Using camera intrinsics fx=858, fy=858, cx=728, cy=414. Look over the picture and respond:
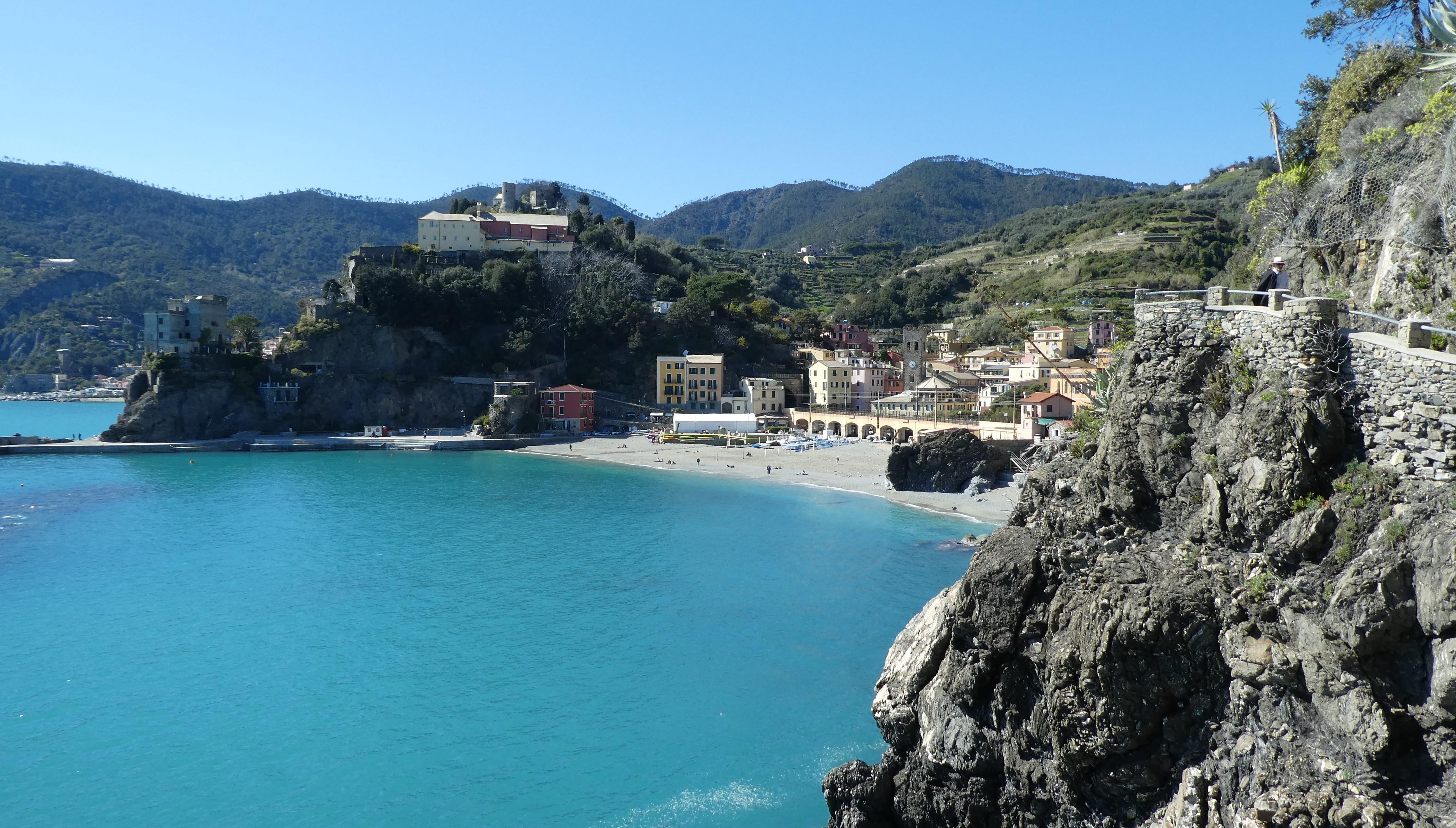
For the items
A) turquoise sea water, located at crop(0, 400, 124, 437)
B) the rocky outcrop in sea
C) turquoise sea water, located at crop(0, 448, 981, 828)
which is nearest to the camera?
turquoise sea water, located at crop(0, 448, 981, 828)

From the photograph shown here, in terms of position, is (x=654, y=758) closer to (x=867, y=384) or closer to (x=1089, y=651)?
(x=1089, y=651)

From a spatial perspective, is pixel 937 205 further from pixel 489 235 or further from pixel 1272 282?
pixel 1272 282

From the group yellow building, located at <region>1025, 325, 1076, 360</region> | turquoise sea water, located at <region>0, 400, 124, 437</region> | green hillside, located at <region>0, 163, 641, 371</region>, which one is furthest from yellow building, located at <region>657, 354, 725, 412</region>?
green hillside, located at <region>0, 163, 641, 371</region>

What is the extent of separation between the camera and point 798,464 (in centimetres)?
4569

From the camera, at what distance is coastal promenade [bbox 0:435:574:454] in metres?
54.3

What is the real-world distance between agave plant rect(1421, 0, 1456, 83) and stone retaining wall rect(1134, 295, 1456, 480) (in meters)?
2.50

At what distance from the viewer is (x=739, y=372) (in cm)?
6625

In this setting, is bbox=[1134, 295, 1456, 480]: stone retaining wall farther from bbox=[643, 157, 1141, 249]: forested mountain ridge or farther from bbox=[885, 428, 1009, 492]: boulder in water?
bbox=[643, 157, 1141, 249]: forested mountain ridge

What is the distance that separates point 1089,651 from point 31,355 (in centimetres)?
14734

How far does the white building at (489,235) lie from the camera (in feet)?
238

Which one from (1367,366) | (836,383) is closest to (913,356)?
(836,383)

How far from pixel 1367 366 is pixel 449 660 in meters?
16.5

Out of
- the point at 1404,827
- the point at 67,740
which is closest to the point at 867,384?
the point at 67,740

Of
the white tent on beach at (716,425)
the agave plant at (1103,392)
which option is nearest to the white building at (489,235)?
the white tent on beach at (716,425)
